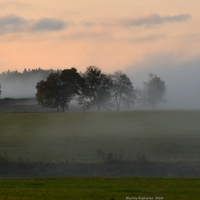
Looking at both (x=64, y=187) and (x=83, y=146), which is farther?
(x=83, y=146)

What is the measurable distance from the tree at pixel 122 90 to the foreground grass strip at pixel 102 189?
343ft

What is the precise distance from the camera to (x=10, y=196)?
1545 cm

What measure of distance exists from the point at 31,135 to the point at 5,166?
18595 millimetres

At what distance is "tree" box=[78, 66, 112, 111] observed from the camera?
11675 cm

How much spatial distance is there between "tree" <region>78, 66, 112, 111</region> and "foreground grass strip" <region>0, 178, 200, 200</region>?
316 feet

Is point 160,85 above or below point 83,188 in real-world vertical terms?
above

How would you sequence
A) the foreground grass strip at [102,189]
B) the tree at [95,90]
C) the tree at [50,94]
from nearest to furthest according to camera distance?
the foreground grass strip at [102,189]
the tree at [50,94]
the tree at [95,90]

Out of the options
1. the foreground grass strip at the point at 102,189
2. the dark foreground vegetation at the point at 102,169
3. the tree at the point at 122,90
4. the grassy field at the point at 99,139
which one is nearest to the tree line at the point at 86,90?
the tree at the point at 122,90

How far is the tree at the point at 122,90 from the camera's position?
12500 centimetres

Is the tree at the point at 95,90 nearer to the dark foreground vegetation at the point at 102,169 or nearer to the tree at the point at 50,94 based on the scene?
the tree at the point at 50,94

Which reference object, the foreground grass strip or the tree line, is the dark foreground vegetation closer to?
the foreground grass strip

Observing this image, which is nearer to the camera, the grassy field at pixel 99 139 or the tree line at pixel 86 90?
the grassy field at pixel 99 139

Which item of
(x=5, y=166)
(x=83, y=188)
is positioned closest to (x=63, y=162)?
(x=5, y=166)

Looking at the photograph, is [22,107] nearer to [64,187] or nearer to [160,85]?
[160,85]
